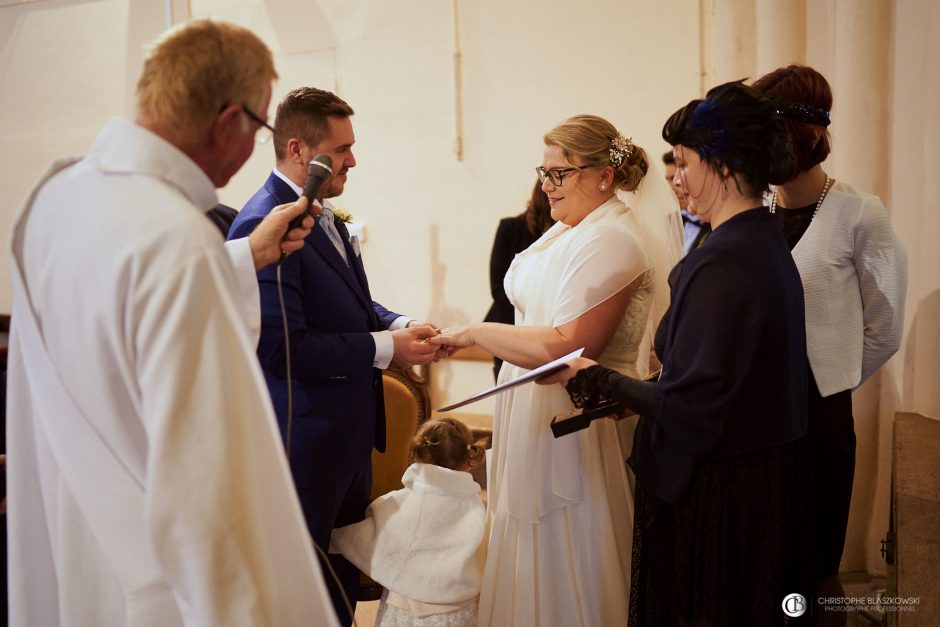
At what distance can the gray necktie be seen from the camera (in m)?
Result: 2.24

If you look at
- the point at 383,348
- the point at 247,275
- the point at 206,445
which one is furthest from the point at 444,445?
the point at 206,445

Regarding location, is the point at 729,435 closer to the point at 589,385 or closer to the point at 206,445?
the point at 589,385

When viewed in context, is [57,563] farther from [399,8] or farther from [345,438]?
[399,8]

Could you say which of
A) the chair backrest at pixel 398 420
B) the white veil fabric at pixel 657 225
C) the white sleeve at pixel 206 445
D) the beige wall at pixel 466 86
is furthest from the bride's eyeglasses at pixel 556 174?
the beige wall at pixel 466 86

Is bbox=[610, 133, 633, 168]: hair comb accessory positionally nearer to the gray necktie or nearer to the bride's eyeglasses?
the bride's eyeglasses

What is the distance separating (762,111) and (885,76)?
71.4 inches

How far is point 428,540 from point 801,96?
1.65m

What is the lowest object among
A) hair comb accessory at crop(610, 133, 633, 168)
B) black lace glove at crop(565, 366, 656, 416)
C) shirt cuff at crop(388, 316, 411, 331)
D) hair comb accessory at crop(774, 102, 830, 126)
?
black lace glove at crop(565, 366, 656, 416)

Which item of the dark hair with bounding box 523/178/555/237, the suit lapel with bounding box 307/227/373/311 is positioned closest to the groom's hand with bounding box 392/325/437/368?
the suit lapel with bounding box 307/227/373/311

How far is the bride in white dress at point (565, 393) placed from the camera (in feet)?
7.22

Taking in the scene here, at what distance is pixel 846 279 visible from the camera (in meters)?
2.27

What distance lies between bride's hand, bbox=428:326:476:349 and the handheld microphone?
0.72 meters

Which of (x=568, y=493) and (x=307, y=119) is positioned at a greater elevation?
(x=307, y=119)

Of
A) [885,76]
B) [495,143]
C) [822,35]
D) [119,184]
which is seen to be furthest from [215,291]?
[495,143]
